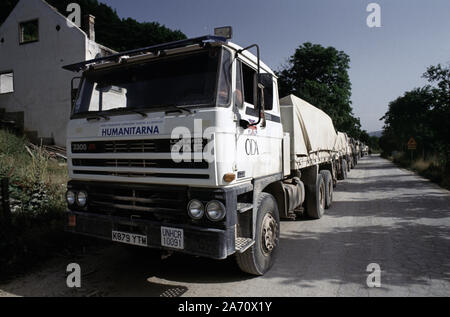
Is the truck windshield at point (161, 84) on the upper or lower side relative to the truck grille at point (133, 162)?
upper

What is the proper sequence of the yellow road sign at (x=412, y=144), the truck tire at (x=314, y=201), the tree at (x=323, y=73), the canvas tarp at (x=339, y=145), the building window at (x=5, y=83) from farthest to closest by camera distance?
the tree at (x=323, y=73), the yellow road sign at (x=412, y=144), the building window at (x=5, y=83), the canvas tarp at (x=339, y=145), the truck tire at (x=314, y=201)

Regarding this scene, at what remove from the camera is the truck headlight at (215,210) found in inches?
117

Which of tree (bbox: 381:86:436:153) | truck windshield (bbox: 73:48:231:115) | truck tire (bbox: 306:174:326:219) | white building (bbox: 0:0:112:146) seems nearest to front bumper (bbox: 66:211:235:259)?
truck windshield (bbox: 73:48:231:115)

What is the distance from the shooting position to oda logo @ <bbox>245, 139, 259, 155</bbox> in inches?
138

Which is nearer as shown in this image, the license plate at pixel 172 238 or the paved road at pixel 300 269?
the license plate at pixel 172 238

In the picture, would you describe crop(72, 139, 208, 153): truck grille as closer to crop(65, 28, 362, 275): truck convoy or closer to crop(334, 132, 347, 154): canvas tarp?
crop(65, 28, 362, 275): truck convoy

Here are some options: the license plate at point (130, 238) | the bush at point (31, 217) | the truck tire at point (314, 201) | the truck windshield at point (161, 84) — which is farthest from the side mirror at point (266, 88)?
the bush at point (31, 217)

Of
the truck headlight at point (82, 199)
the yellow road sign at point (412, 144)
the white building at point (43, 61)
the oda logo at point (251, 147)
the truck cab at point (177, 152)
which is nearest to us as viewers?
the truck cab at point (177, 152)

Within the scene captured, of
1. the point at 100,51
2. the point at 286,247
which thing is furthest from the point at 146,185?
the point at 100,51

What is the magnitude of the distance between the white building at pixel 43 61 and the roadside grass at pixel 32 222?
7.62m

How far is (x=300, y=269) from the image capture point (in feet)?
13.2

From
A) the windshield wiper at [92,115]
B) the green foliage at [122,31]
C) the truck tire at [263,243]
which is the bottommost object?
the truck tire at [263,243]

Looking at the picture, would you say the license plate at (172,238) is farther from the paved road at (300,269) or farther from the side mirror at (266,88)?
the side mirror at (266,88)
